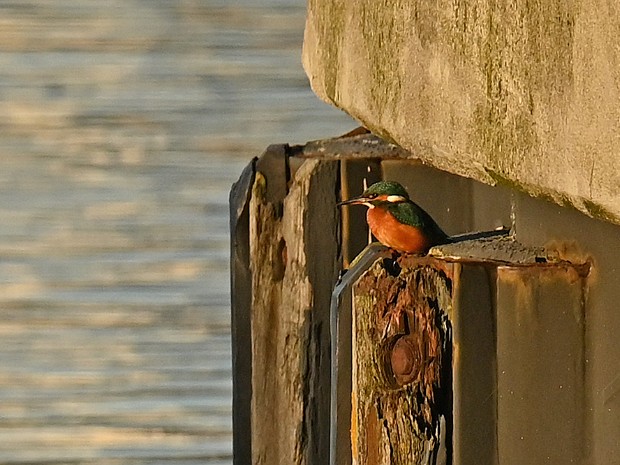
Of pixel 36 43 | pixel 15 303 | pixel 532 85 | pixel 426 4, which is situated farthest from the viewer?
pixel 36 43

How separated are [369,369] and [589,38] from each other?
746 millimetres

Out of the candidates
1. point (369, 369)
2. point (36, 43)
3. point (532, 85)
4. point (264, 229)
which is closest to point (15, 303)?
point (36, 43)

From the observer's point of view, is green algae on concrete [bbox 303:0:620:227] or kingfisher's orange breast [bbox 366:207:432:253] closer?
green algae on concrete [bbox 303:0:620:227]

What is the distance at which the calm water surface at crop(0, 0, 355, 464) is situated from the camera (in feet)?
21.5

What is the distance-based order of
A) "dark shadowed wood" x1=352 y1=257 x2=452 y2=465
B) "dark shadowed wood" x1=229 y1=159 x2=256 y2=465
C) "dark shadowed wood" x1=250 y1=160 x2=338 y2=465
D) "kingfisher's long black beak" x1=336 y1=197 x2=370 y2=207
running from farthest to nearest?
"dark shadowed wood" x1=229 y1=159 x2=256 y2=465
"dark shadowed wood" x1=250 y1=160 x2=338 y2=465
"kingfisher's long black beak" x1=336 y1=197 x2=370 y2=207
"dark shadowed wood" x1=352 y1=257 x2=452 y2=465

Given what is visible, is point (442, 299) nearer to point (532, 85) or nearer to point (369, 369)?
point (369, 369)

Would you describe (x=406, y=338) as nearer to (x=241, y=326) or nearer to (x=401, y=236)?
(x=401, y=236)

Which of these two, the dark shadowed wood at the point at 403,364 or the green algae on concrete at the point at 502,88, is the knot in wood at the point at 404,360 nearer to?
the dark shadowed wood at the point at 403,364

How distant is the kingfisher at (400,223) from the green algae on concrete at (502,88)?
8.7 inches

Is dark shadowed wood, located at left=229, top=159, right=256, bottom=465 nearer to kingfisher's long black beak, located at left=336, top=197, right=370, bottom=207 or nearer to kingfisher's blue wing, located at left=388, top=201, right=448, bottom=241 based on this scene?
kingfisher's long black beak, located at left=336, top=197, right=370, bottom=207

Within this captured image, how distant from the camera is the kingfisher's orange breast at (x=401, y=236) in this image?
192 centimetres

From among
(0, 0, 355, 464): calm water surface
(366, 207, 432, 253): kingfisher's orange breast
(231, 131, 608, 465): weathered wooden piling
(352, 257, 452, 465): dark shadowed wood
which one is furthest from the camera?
(0, 0, 355, 464): calm water surface

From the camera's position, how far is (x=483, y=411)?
4.99ft

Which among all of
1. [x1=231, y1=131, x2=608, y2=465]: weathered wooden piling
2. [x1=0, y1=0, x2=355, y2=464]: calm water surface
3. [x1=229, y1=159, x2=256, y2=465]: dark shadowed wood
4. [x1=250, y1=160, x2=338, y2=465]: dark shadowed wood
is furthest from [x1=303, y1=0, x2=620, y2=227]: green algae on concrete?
[x1=0, y1=0, x2=355, y2=464]: calm water surface
